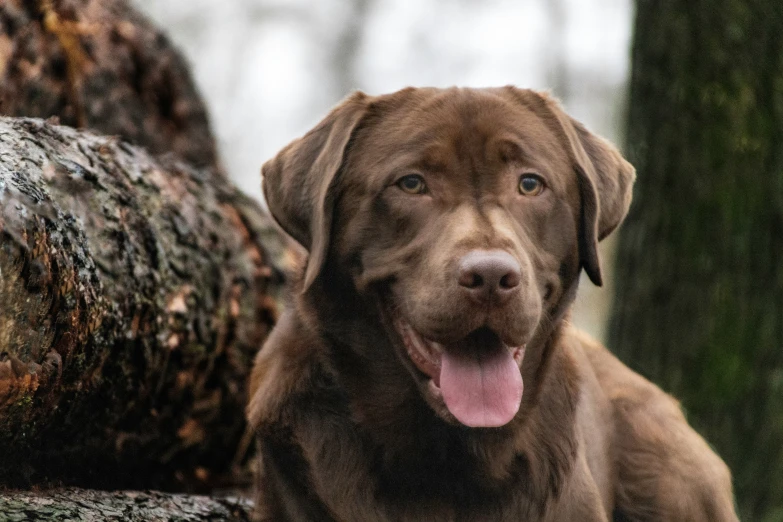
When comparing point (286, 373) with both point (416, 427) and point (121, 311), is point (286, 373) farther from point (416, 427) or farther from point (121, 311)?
point (121, 311)

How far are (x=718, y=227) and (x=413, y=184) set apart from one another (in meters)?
3.01

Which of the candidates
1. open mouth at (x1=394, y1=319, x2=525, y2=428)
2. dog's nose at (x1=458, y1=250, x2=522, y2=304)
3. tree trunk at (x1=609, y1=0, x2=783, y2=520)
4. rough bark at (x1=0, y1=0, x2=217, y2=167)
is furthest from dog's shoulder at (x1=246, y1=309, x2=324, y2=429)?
tree trunk at (x1=609, y1=0, x2=783, y2=520)

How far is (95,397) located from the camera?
3.59m

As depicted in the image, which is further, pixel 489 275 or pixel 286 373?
pixel 286 373

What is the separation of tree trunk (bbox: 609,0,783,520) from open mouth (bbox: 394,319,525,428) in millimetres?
2821

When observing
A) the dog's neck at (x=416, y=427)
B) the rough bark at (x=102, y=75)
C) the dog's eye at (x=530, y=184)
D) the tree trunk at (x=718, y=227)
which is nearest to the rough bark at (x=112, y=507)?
the dog's neck at (x=416, y=427)

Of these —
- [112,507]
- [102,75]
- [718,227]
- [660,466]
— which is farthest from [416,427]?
[718,227]

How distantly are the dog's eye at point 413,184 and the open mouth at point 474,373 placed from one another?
19.6 inches

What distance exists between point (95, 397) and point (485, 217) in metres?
1.66

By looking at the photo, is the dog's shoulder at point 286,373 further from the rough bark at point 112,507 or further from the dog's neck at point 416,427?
the rough bark at point 112,507

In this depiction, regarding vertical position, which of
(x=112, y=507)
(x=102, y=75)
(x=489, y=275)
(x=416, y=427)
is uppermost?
(x=102, y=75)

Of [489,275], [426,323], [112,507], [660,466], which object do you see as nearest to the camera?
[489,275]

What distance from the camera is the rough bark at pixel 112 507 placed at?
9.50ft

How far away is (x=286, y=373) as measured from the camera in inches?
140
